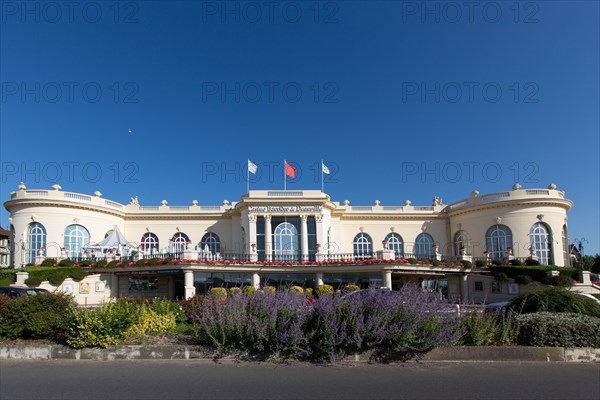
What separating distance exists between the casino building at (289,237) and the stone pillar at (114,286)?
0.26ft

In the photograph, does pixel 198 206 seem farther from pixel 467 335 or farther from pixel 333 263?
pixel 467 335

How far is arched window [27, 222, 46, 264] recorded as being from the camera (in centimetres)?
3422

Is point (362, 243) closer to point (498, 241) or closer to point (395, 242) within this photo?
point (395, 242)

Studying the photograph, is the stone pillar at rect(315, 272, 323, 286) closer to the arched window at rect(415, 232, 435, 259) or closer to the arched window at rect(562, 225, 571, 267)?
the arched window at rect(415, 232, 435, 259)

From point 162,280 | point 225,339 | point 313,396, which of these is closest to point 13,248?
point 162,280

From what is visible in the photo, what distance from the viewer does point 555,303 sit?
9906 mm

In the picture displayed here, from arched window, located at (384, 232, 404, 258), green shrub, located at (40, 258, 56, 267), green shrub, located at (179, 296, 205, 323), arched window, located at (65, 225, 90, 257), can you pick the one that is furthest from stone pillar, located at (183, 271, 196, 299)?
arched window, located at (384, 232, 404, 258)

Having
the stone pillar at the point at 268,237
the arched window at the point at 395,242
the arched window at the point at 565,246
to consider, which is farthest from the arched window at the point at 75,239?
the arched window at the point at 565,246

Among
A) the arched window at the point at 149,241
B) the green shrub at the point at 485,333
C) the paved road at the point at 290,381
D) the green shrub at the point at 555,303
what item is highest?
the arched window at the point at 149,241

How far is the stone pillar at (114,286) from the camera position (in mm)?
30438

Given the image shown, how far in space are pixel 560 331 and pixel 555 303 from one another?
1624mm

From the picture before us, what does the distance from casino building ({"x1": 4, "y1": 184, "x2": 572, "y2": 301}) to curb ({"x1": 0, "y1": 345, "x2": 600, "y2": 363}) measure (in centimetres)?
1960

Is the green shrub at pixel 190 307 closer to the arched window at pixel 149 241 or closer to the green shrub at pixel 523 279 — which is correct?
the green shrub at pixel 523 279

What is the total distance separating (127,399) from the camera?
20.2 ft
